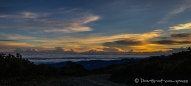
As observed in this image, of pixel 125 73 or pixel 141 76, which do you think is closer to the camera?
pixel 141 76

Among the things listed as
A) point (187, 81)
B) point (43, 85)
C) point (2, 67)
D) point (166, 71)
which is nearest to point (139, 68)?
point (166, 71)

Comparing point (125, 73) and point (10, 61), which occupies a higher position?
point (10, 61)

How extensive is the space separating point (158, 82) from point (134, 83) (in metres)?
3.27

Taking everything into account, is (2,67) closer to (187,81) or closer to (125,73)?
(125,73)

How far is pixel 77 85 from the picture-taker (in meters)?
21.5

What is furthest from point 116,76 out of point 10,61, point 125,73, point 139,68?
point 10,61

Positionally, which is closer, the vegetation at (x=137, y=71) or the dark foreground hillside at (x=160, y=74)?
the dark foreground hillside at (x=160, y=74)

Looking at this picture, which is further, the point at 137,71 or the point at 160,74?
the point at 137,71

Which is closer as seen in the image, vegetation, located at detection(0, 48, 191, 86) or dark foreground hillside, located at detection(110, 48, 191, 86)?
dark foreground hillside, located at detection(110, 48, 191, 86)

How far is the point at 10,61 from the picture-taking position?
97.7 ft

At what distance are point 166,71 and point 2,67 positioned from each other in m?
18.0

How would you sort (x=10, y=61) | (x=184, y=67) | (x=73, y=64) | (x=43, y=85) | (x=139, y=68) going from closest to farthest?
(x=184, y=67)
(x=43, y=85)
(x=139, y=68)
(x=10, y=61)
(x=73, y=64)

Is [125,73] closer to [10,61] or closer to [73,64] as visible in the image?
[10,61]

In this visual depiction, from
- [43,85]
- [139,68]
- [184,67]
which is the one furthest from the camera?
[139,68]
